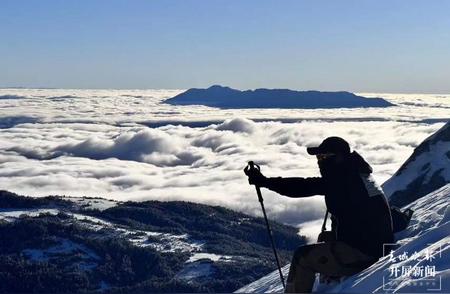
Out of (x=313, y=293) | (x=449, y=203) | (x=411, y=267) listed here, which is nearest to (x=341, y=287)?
(x=313, y=293)

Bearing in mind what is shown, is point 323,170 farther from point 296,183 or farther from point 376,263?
point 376,263

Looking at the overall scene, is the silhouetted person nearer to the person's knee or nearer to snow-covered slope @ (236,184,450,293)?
the person's knee

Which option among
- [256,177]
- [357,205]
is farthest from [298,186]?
[357,205]

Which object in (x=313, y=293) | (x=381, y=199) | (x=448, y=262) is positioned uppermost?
(x=381, y=199)

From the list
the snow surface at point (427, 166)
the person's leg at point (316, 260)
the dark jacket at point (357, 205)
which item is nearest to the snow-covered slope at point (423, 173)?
the snow surface at point (427, 166)

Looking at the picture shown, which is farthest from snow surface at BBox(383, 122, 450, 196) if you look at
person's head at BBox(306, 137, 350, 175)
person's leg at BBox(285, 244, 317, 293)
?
person's leg at BBox(285, 244, 317, 293)

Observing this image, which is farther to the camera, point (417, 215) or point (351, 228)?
point (417, 215)

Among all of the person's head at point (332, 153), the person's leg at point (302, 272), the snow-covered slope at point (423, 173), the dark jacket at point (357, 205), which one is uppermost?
the person's head at point (332, 153)

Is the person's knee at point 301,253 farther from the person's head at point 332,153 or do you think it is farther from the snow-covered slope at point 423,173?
the snow-covered slope at point 423,173
